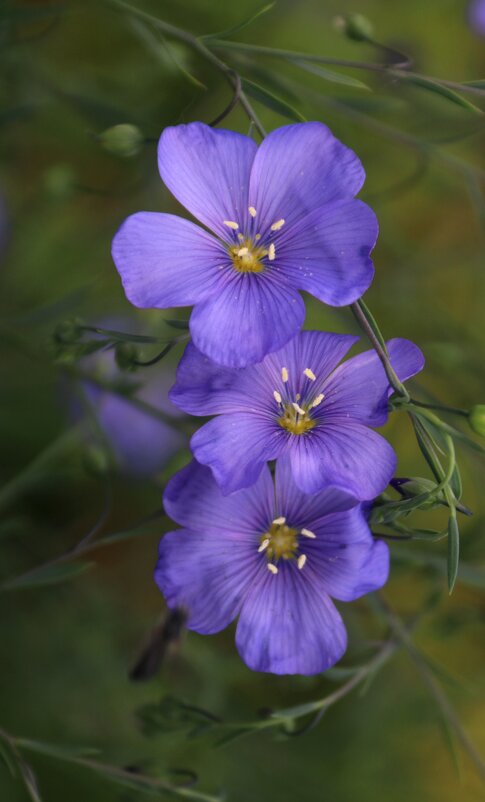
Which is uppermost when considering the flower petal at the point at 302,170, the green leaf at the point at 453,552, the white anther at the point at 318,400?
the flower petal at the point at 302,170

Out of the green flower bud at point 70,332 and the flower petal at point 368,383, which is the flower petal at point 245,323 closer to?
the flower petal at point 368,383

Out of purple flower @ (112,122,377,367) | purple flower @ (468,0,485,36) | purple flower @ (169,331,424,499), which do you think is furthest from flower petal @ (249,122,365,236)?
purple flower @ (468,0,485,36)

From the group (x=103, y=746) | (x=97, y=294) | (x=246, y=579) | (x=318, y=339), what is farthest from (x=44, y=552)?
(x=318, y=339)

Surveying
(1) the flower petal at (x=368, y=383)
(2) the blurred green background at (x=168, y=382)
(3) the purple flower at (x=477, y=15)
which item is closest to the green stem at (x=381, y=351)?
(1) the flower petal at (x=368, y=383)

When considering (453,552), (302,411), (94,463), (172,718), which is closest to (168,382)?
(94,463)

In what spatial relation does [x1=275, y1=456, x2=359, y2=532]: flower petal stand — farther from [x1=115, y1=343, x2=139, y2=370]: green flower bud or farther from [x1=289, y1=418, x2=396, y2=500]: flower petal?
[x1=115, y1=343, x2=139, y2=370]: green flower bud

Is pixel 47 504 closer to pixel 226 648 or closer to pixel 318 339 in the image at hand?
pixel 226 648
